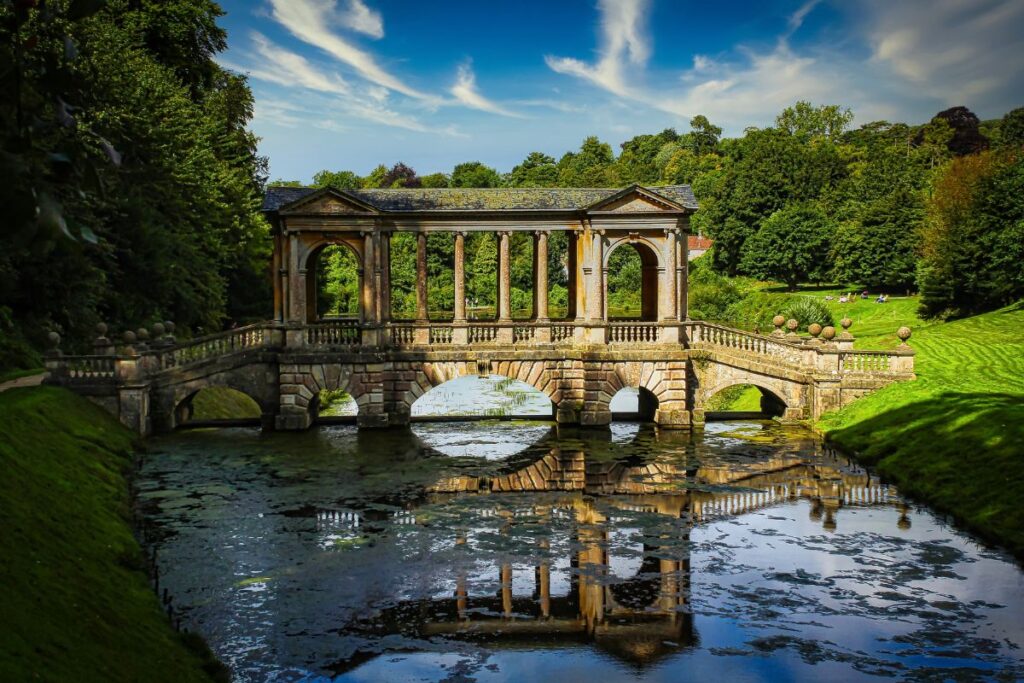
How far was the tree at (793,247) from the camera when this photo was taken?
85125 millimetres

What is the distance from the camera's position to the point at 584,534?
909 inches

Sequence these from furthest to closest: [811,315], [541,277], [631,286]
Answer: [631,286] < [811,315] < [541,277]

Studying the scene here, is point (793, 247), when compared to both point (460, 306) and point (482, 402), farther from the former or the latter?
point (460, 306)

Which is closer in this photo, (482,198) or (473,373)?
(473,373)

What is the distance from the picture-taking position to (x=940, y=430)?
29.9 meters

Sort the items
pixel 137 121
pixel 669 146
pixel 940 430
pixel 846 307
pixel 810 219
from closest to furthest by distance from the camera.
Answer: pixel 940 430 < pixel 137 121 < pixel 846 307 < pixel 810 219 < pixel 669 146

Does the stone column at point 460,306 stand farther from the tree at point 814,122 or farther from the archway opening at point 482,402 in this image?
the tree at point 814,122

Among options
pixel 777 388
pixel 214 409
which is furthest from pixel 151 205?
pixel 777 388

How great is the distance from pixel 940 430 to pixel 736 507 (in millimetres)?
8861

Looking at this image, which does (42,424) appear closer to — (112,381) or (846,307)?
(112,381)

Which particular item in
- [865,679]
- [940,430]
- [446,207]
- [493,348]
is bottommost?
[865,679]

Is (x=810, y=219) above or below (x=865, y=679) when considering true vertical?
→ above

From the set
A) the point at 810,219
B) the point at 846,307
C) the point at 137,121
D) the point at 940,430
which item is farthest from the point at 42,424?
the point at 810,219

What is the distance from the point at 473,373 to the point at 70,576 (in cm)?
2351
